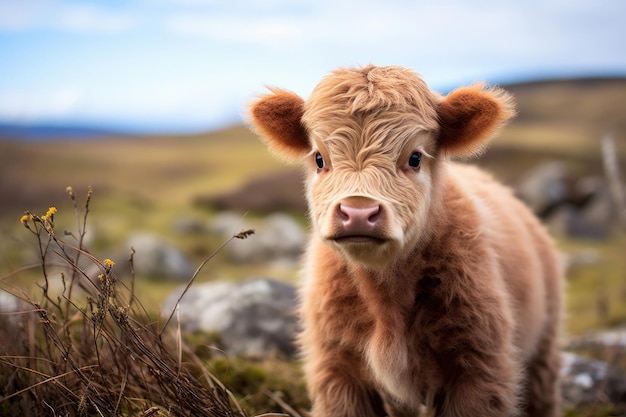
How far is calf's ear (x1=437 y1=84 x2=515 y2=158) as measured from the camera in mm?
4188

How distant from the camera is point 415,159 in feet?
13.3

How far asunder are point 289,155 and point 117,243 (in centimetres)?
1505

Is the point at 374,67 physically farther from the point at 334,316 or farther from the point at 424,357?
the point at 424,357

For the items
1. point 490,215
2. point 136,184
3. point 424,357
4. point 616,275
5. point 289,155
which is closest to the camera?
point 424,357

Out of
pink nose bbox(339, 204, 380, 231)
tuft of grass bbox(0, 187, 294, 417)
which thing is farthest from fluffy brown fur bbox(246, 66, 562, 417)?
tuft of grass bbox(0, 187, 294, 417)

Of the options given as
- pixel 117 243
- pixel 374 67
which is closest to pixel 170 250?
pixel 117 243

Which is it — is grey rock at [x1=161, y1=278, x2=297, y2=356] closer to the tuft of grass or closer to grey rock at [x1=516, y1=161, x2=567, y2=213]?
the tuft of grass

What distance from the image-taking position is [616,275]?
1509 centimetres

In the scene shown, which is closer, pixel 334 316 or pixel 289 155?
pixel 334 316

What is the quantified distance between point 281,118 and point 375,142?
3.01ft

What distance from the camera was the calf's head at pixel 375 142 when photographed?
3.54 meters

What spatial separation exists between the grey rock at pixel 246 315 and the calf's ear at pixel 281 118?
3477mm

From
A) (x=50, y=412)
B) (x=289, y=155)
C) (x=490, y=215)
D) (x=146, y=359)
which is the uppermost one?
(x=289, y=155)

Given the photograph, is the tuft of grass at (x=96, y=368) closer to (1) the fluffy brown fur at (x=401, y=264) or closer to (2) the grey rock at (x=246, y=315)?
(1) the fluffy brown fur at (x=401, y=264)
